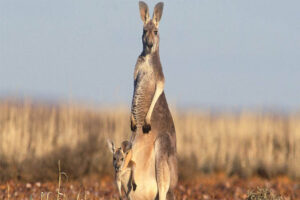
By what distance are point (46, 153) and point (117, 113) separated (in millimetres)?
3055

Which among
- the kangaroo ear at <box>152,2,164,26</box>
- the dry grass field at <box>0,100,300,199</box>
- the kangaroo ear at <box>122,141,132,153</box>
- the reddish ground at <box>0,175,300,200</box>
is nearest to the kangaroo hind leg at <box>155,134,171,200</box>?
A: the kangaroo ear at <box>122,141,132,153</box>

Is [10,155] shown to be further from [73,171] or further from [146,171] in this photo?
[146,171]

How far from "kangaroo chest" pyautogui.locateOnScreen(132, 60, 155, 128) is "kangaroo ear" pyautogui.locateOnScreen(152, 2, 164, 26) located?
1.74 feet

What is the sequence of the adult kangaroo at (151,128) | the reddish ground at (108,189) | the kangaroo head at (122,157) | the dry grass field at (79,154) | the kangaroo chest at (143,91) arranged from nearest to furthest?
the kangaroo head at (122,157) → the adult kangaroo at (151,128) → the kangaroo chest at (143,91) → the reddish ground at (108,189) → the dry grass field at (79,154)

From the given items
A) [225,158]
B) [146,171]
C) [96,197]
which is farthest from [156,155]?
[225,158]

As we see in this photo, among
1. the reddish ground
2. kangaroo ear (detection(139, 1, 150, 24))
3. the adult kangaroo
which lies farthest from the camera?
the reddish ground

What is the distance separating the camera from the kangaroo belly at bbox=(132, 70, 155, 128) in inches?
269

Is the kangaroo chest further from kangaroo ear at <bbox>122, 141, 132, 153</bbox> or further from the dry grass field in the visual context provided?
the dry grass field

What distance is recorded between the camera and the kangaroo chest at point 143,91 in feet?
22.4

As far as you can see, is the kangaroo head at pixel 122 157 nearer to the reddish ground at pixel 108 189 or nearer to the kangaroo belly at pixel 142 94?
the kangaroo belly at pixel 142 94

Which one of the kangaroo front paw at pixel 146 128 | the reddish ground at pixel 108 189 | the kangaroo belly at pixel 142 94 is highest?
the kangaroo belly at pixel 142 94

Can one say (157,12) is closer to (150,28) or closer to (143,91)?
(150,28)

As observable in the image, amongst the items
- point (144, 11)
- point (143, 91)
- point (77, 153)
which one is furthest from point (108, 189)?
point (144, 11)

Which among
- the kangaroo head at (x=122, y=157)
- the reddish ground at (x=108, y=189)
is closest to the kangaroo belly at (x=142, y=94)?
the kangaroo head at (x=122, y=157)
